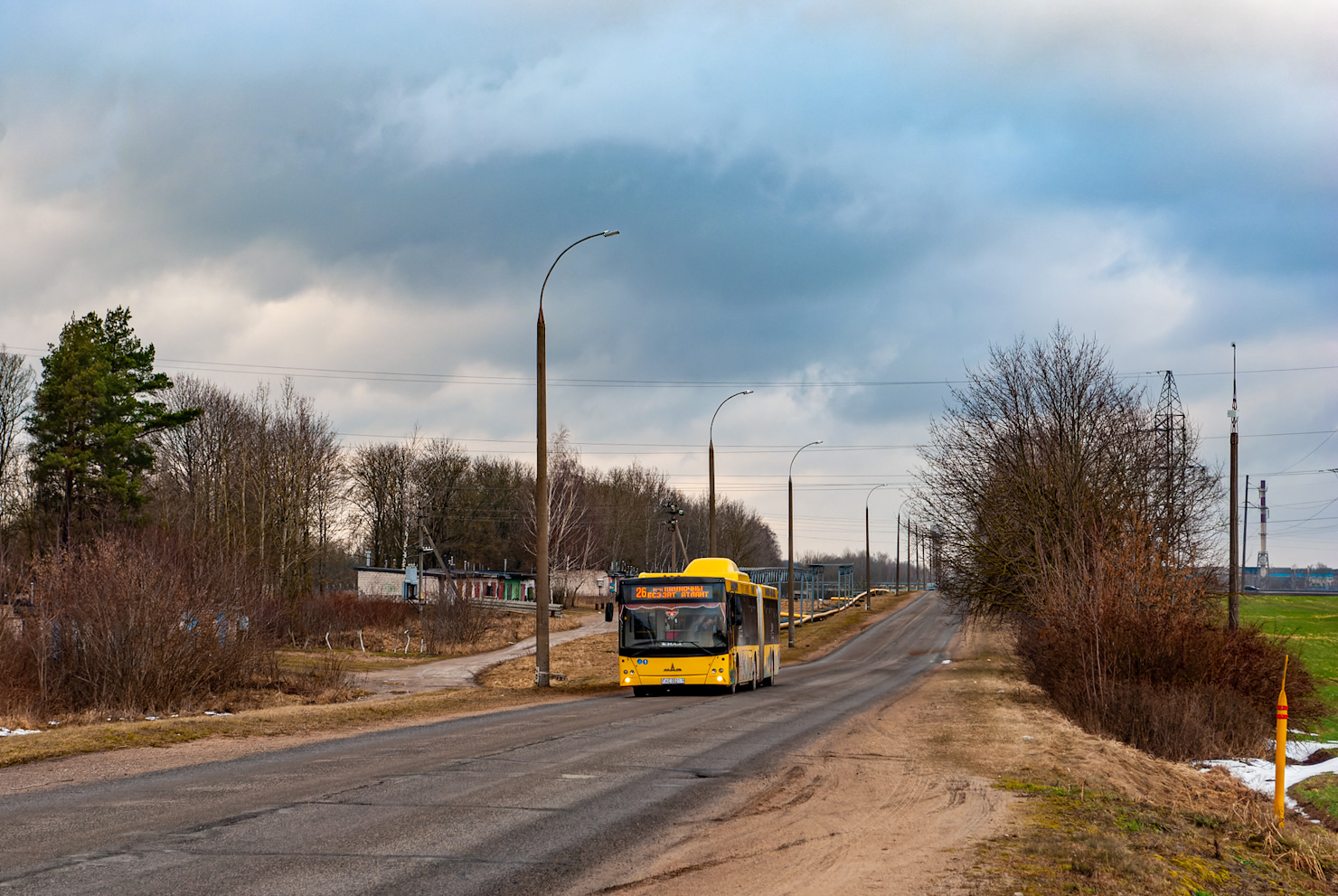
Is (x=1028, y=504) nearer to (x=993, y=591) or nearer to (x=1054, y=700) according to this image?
(x=993, y=591)

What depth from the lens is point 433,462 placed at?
92.6m

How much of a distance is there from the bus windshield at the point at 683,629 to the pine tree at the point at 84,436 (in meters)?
26.7

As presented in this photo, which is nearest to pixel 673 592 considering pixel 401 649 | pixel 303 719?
pixel 303 719

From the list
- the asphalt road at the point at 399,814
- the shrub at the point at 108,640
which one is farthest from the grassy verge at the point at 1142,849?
the shrub at the point at 108,640

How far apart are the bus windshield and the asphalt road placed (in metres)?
10.3

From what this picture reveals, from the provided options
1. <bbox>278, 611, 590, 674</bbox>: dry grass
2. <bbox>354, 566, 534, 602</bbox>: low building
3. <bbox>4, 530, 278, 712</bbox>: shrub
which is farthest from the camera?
<bbox>354, 566, 534, 602</bbox>: low building

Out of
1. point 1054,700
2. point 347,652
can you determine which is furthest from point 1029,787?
point 347,652

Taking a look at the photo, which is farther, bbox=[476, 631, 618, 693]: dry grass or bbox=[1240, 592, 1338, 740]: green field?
bbox=[476, 631, 618, 693]: dry grass

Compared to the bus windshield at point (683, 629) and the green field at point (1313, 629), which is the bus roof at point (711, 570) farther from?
Result: the green field at point (1313, 629)

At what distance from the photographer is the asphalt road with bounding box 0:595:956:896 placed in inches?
286

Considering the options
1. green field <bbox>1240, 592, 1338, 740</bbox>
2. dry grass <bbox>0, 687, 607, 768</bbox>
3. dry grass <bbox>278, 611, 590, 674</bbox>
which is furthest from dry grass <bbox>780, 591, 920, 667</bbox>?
dry grass <bbox>0, 687, 607, 768</bbox>

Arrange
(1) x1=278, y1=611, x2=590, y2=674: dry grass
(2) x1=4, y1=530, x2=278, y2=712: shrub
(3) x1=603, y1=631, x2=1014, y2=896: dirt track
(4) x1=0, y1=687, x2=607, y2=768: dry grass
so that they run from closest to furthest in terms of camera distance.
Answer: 1. (3) x1=603, y1=631, x2=1014, y2=896: dirt track
2. (4) x1=0, y1=687, x2=607, y2=768: dry grass
3. (2) x1=4, y1=530, x2=278, y2=712: shrub
4. (1) x1=278, y1=611, x2=590, y2=674: dry grass

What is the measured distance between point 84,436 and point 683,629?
104 ft

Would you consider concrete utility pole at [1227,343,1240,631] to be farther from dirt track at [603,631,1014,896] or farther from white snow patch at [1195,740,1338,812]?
dirt track at [603,631,1014,896]
